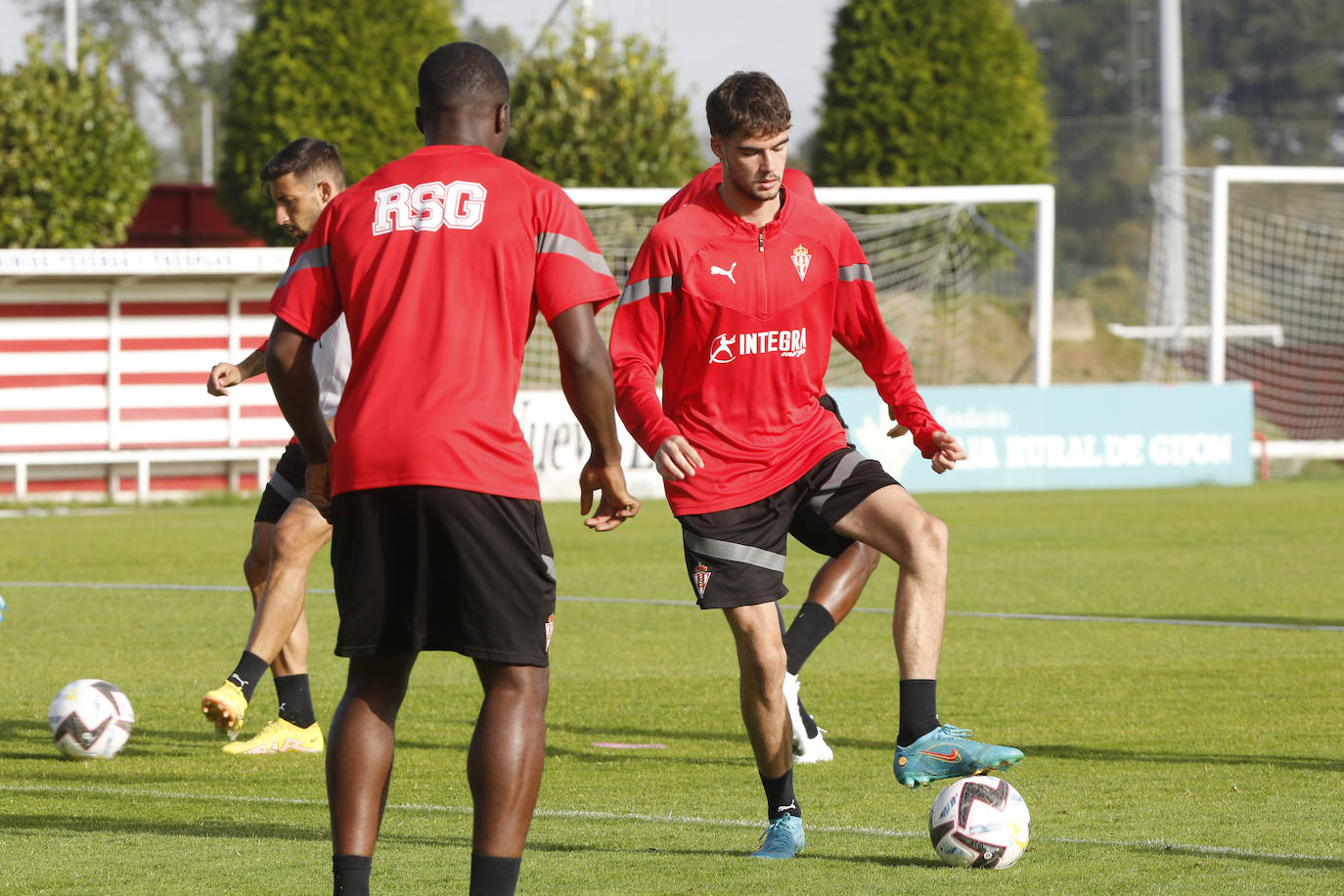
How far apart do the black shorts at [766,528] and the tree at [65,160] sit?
63.6 ft

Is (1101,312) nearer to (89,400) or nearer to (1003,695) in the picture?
(89,400)

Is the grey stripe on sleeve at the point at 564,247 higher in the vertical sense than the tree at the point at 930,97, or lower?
lower

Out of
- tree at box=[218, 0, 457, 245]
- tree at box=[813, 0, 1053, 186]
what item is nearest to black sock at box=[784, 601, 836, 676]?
tree at box=[218, 0, 457, 245]

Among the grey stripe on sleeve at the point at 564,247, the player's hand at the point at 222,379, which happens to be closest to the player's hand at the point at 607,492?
the grey stripe on sleeve at the point at 564,247

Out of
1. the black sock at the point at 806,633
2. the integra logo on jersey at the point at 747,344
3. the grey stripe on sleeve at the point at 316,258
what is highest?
the grey stripe on sleeve at the point at 316,258

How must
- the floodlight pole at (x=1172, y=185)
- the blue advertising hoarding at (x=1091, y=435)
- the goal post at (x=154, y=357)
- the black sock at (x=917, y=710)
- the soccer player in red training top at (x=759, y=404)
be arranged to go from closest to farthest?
the black sock at (x=917, y=710) → the soccer player in red training top at (x=759, y=404) → the goal post at (x=154, y=357) → the blue advertising hoarding at (x=1091, y=435) → the floodlight pole at (x=1172, y=185)

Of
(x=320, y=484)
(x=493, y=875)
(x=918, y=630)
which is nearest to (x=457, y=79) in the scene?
(x=320, y=484)

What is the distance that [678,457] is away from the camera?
16.3 feet

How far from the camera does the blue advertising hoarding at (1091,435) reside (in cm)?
2055

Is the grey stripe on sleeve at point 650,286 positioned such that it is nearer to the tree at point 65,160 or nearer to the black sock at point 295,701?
the black sock at point 295,701

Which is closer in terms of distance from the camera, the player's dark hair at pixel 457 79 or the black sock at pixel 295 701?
the player's dark hair at pixel 457 79

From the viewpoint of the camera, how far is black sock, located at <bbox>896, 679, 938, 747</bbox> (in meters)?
4.90

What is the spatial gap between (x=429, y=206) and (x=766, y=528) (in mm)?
1762

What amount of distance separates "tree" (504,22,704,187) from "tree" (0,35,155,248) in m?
4.98
